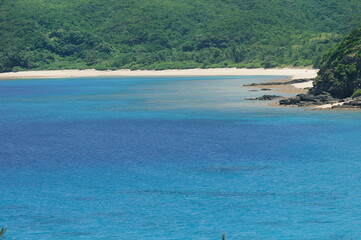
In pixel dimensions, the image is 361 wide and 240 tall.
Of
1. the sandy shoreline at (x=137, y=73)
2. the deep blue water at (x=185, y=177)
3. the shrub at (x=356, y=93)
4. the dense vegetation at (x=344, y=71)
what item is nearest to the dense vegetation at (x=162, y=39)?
the sandy shoreline at (x=137, y=73)

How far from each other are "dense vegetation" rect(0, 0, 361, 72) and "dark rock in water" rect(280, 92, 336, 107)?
8777cm

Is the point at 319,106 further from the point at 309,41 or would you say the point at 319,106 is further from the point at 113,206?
the point at 309,41

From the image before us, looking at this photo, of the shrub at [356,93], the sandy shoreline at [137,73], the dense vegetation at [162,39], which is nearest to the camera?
the shrub at [356,93]

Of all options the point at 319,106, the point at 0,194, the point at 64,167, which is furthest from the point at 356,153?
the point at 319,106

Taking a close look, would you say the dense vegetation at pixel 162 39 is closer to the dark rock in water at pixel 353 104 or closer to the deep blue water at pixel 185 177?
the dark rock in water at pixel 353 104

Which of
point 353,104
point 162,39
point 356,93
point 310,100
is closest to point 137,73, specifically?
point 162,39

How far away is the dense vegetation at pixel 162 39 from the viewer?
513ft

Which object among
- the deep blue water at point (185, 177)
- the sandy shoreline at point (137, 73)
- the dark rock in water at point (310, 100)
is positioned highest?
the deep blue water at point (185, 177)

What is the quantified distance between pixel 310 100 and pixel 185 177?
31.2m

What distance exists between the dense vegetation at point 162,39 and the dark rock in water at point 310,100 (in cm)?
8777

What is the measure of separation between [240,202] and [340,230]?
3.85 m

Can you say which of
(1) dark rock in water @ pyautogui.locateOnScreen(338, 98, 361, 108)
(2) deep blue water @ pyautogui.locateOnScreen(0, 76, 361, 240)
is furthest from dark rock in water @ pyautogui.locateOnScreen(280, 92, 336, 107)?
(2) deep blue water @ pyautogui.locateOnScreen(0, 76, 361, 240)

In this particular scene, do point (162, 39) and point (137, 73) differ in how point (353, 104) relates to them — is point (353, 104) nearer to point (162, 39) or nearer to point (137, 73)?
point (137, 73)

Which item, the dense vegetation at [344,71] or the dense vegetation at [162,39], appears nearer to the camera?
the dense vegetation at [344,71]
